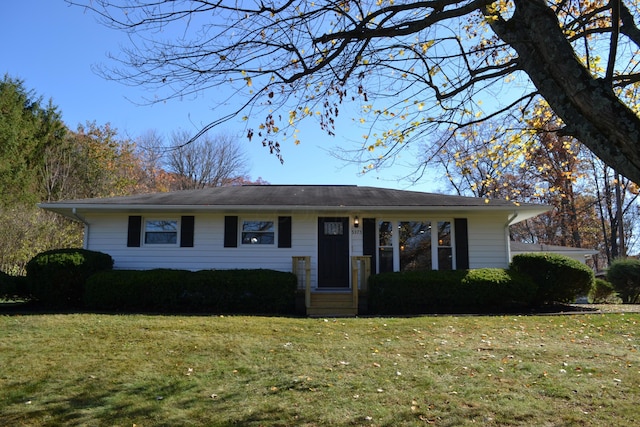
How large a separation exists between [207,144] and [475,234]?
80.0 ft

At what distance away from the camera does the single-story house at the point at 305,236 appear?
12.4 m

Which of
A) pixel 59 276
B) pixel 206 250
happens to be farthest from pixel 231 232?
pixel 59 276

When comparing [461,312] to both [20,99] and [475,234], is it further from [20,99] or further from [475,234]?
[20,99]

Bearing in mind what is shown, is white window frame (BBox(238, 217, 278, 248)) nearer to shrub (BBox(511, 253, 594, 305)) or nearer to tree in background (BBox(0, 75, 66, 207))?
shrub (BBox(511, 253, 594, 305))

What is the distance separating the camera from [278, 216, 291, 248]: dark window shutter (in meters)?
12.5

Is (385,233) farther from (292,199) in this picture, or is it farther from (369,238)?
(292,199)

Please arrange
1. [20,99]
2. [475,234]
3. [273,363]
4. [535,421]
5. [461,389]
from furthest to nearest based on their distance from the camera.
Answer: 1. [20,99]
2. [475,234]
3. [273,363]
4. [461,389]
5. [535,421]

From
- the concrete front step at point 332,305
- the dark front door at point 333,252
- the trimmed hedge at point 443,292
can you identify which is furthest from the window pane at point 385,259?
the concrete front step at point 332,305

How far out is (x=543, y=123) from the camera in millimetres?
7355

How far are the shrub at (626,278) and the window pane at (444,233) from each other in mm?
7832

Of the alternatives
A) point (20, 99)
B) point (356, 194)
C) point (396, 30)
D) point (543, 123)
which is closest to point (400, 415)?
point (396, 30)

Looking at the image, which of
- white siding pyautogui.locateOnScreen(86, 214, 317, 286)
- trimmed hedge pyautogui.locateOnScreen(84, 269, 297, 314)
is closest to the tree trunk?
trimmed hedge pyautogui.locateOnScreen(84, 269, 297, 314)

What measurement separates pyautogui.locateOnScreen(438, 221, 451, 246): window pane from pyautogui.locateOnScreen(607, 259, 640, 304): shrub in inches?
308

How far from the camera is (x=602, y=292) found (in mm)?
16750
